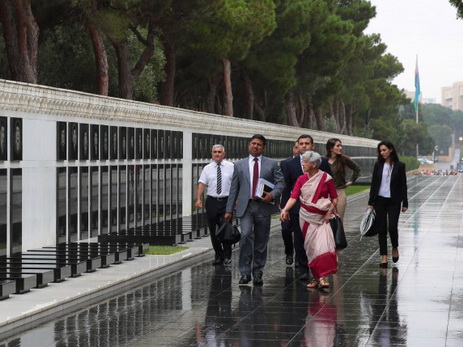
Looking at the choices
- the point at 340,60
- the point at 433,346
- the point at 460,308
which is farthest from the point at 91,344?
the point at 340,60

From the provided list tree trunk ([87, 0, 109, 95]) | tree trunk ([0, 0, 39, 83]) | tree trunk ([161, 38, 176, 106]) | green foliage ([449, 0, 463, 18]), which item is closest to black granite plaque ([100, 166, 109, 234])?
tree trunk ([0, 0, 39, 83])

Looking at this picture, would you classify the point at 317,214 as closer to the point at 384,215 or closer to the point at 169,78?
the point at 384,215

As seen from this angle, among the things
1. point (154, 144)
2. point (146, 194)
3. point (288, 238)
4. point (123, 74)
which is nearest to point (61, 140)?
point (288, 238)

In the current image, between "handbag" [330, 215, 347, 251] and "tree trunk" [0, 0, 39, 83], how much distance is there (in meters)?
11.5

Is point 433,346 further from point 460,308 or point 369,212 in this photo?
point 369,212

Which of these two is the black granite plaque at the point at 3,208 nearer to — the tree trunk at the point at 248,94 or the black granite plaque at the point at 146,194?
the black granite plaque at the point at 146,194

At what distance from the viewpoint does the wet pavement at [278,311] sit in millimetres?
10289

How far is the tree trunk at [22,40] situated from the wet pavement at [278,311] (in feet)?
30.1

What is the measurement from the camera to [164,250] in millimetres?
18594

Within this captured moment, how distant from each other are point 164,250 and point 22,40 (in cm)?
863

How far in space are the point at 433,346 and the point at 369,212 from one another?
6.75 meters

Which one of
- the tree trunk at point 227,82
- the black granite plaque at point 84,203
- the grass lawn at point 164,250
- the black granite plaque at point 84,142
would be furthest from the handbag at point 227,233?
the tree trunk at point 227,82

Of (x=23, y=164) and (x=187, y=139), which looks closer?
(x=23, y=164)

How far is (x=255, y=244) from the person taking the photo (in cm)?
1460
